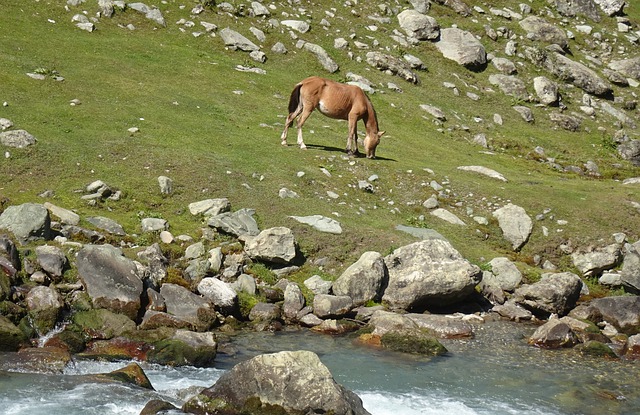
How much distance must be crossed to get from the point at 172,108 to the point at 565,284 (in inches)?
796

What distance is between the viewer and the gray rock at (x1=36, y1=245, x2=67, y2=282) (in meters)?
18.9

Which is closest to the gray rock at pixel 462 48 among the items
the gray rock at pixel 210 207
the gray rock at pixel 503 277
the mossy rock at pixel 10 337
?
the gray rock at pixel 503 277

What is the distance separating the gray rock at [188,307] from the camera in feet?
61.3

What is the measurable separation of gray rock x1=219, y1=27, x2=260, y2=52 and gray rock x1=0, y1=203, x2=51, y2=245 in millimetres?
27398

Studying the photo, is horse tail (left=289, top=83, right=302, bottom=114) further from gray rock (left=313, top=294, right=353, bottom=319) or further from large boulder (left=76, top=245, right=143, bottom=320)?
large boulder (left=76, top=245, right=143, bottom=320)

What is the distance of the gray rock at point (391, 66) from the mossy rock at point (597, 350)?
32.3 metres

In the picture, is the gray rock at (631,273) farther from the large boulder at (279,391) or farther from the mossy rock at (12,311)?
the mossy rock at (12,311)

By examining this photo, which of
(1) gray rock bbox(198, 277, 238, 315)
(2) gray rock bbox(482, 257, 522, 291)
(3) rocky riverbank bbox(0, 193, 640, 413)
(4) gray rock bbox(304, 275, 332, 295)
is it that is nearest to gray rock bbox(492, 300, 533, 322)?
(3) rocky riverbank bbox(0, 193, 640, 413)

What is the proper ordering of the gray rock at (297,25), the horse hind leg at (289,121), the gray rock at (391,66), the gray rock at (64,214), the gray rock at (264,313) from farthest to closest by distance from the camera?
1. the gray rock at (297,25)
2. the gray rock at (391,66)
3. the horse hind leg at (289,121)
4. the gray rock at (64,214)
5. the gray rock at (264,313)

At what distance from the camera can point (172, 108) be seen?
34344mm

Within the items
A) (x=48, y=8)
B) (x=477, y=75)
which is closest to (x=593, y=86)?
(x=477, y=75)

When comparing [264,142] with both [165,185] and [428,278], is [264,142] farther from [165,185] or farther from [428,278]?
[428,278]

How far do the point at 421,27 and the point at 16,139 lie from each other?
35.5 m

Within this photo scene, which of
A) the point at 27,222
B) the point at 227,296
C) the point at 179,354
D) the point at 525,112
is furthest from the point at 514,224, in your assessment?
the point at 525,112
